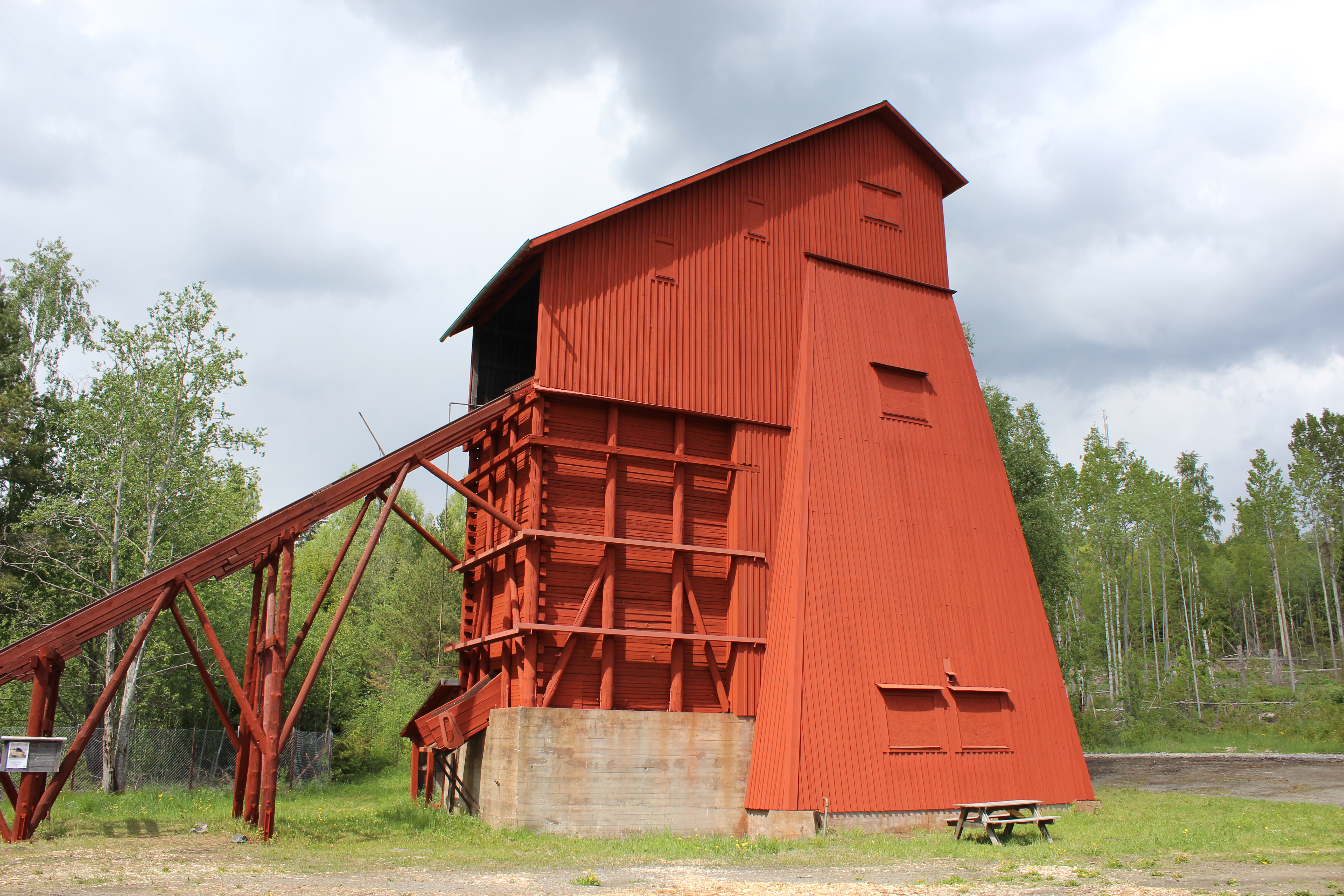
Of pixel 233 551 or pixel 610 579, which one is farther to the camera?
pixel 610 579

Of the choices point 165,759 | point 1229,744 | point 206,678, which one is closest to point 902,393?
point 206,678

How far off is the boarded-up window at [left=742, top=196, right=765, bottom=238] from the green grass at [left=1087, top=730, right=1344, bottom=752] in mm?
31019

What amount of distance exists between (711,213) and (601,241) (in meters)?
2.81

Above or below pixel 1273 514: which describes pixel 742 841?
below

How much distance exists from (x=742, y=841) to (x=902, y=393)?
10.0 m

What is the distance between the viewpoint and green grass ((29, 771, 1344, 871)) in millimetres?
12375

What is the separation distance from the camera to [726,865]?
12523 mm

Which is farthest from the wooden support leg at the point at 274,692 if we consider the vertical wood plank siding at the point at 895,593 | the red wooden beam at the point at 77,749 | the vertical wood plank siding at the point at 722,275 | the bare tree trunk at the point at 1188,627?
the bare tree trunk at the point at 1188,627

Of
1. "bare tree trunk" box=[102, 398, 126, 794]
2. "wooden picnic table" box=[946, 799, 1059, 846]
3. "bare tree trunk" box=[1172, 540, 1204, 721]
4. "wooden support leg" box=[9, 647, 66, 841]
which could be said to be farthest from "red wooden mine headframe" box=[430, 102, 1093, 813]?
"bare tree trunk" box=[1172, 540, 1204, 721]

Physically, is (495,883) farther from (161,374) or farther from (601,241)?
Result: (161,374)

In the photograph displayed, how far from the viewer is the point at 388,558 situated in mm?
52281

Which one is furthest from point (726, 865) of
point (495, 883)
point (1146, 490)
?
point (1146, 490)

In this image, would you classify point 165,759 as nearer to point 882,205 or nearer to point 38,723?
point 38,723

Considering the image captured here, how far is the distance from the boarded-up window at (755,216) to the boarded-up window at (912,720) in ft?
33.2
